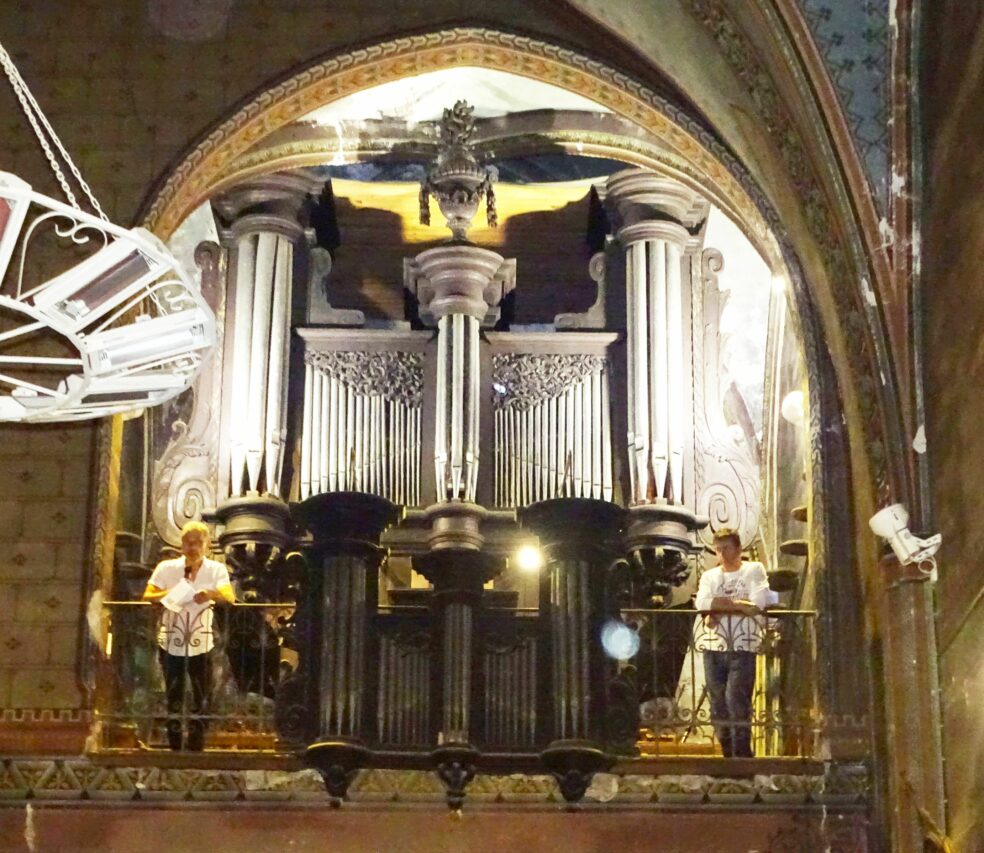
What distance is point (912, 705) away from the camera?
415 inches

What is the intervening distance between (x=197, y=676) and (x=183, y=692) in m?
0.19

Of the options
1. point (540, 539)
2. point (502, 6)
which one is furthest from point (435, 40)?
point (540, 539)

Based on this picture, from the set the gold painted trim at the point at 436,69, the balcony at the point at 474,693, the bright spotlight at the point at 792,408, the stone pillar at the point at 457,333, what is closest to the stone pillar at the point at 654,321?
the bright spotlight at the point at 792,408

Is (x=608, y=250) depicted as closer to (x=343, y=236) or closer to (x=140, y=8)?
(x=343, y=236)

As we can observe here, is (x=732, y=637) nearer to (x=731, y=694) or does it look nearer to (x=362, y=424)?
(x=731, y=694)

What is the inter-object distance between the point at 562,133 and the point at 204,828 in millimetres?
5378

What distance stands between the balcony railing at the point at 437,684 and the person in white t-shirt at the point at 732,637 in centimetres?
3

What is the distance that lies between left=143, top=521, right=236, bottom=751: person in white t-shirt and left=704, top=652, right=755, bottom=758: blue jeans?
2.55 m

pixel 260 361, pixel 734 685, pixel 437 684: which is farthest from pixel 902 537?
pixel 260 361

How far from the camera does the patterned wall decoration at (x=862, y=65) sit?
1086 cm

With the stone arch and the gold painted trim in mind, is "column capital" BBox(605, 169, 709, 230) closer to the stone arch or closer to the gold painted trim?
the stone arch

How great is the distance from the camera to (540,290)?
1503cm

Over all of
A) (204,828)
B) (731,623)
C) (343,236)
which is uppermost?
(343,236)

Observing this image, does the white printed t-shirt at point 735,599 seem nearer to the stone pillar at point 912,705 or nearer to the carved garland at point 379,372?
the stone pillar at point 912,705
